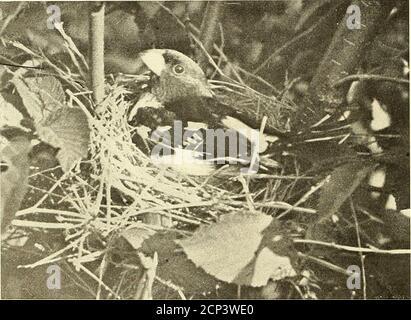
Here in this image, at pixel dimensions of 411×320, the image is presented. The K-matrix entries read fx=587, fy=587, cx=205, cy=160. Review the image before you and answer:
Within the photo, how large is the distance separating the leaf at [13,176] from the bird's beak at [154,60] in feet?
0.81

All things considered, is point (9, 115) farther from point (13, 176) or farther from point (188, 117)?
point (188, 117)

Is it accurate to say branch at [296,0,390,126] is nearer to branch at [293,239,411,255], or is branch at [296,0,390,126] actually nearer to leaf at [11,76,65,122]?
branch at [293,239,411,255]

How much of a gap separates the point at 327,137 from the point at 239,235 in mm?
223

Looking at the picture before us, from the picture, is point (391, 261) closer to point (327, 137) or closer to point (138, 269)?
point (327, 137)

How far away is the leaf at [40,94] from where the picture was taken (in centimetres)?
102

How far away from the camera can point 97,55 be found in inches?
39.8

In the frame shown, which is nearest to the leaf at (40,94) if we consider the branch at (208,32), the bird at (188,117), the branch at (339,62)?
the bird at (188,117)

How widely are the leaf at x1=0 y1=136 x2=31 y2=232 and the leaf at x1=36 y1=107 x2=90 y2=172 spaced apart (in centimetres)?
4

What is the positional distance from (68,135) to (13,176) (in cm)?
12

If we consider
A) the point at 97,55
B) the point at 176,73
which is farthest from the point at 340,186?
the point at 97,55

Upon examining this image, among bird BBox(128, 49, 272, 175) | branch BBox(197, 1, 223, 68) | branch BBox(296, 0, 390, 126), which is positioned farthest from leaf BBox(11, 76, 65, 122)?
branch BBox(296, 0, 390, 126)

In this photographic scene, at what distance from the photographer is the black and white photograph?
99 centimetres

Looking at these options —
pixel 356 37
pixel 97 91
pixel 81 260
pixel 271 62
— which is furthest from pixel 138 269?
pixel 356 37

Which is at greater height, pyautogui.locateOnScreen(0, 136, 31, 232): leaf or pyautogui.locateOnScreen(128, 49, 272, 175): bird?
pyautogui.locateOnScreen(128, 49, 272, 175): bird
